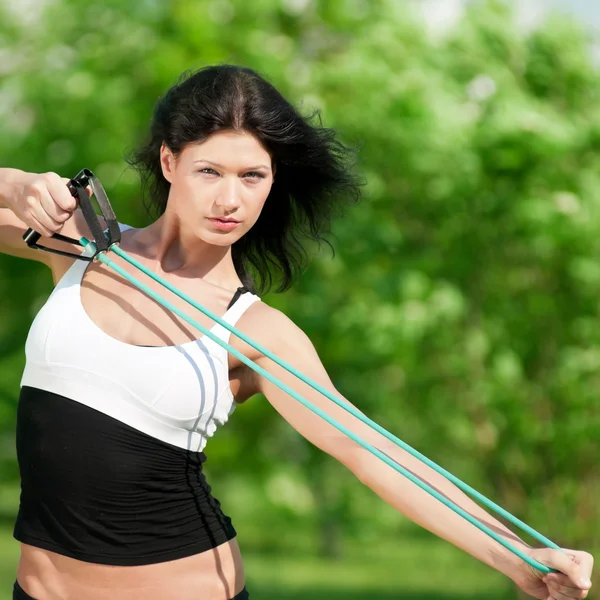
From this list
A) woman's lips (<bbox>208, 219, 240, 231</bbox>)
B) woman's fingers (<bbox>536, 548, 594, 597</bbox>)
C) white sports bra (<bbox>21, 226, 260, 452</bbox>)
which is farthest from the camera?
woman's lips (<bbox>208, 219, 240, 231</bbox>)

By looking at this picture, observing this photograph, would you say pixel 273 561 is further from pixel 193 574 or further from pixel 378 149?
pixel 193 574

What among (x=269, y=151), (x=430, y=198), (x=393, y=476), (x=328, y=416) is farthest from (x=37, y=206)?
(x=430, y=198)

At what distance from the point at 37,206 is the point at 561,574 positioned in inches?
47.0

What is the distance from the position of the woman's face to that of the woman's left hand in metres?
A: 0.85

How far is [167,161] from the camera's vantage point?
2.14m

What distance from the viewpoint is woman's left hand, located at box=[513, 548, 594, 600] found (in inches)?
70.7

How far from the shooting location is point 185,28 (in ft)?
31.1

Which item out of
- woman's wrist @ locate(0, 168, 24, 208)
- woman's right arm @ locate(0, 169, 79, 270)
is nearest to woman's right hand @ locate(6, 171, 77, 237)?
woman's right arm @ locate(0, 169, 79, 270)

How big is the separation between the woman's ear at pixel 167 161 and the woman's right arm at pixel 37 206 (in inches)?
9.0

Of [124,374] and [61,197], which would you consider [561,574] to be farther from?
[61,197]

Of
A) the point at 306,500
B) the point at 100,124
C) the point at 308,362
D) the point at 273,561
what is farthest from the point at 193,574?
the point at 273,561

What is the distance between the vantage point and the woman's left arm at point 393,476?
1.86 metres

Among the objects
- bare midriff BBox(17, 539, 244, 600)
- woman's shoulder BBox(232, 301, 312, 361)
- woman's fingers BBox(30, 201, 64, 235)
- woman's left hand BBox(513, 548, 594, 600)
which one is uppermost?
woman's fingers BBox(30, 201, 64, 235)

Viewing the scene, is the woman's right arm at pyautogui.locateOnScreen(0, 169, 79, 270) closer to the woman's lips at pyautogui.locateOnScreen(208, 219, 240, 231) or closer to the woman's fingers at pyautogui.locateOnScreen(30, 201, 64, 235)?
the woman's fingers at pyautogui.locateOnScreen(30, 201, 64, 235)
